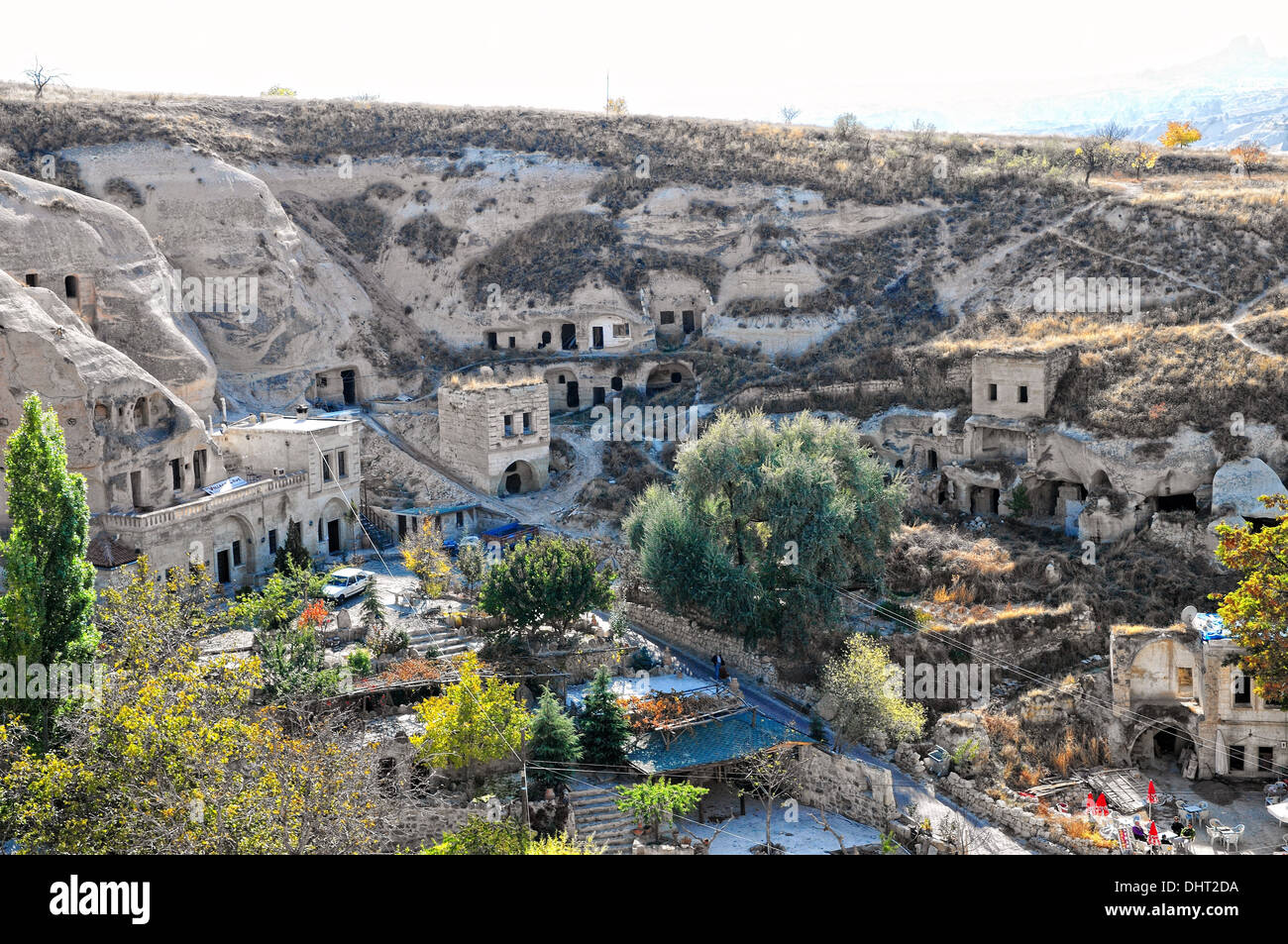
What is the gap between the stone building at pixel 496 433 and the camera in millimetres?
45000

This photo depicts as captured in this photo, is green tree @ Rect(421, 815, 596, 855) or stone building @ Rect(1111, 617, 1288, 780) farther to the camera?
stone building @ Rect(1111, 617, 1288, 780)

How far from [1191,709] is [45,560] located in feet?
84.1

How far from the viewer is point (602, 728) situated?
89.4 ft

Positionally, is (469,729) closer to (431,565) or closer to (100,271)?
(431,565)

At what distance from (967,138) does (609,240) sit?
24.2 metres

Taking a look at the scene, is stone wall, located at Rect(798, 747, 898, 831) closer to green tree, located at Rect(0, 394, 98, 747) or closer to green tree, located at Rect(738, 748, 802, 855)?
green tree, located at Rect(738, 748, 802, 855)

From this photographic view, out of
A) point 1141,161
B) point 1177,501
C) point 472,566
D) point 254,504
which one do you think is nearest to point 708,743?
point 472,566

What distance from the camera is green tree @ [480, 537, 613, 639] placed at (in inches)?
1240

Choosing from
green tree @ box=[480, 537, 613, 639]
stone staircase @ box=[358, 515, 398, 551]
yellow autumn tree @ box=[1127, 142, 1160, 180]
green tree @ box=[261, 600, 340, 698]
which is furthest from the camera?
yellow autumn tree @ box=[1127, 142, 1160, 180]

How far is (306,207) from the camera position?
6047cm

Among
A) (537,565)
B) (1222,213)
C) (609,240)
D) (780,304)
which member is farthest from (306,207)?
(1222,213)

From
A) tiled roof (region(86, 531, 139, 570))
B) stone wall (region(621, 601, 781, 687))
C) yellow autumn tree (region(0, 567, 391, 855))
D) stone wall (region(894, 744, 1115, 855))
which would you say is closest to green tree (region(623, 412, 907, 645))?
stone wall (region(621, 601, 781, 687))

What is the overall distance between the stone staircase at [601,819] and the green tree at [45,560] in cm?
1004

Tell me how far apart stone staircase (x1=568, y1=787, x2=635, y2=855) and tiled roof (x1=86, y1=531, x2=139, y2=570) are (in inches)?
606
